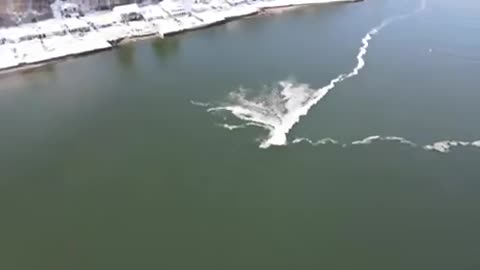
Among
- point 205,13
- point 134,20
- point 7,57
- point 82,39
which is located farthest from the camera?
point 205,13

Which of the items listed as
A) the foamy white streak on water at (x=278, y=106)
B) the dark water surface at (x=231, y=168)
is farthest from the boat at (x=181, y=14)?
the foamy white streak on water at (x=278, y=106)

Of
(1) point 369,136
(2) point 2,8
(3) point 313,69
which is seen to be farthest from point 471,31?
(2) point 2,8

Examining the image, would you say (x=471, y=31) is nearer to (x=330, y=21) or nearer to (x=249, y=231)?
(x=330, y=21)

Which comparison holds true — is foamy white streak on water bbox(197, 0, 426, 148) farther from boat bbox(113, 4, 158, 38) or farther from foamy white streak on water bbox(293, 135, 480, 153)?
boat bbox(113, 4, 158, 38)

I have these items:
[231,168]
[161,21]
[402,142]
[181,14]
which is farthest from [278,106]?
[181,14]

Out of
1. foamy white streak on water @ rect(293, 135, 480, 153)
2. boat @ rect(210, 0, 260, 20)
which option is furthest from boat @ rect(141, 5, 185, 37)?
foamy white streak on water @ rect(293, 135, 480, 153)

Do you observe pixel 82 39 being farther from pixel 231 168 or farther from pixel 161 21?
pixel 231 168

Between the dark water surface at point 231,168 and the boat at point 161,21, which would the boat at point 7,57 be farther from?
the boat at point 161,21
